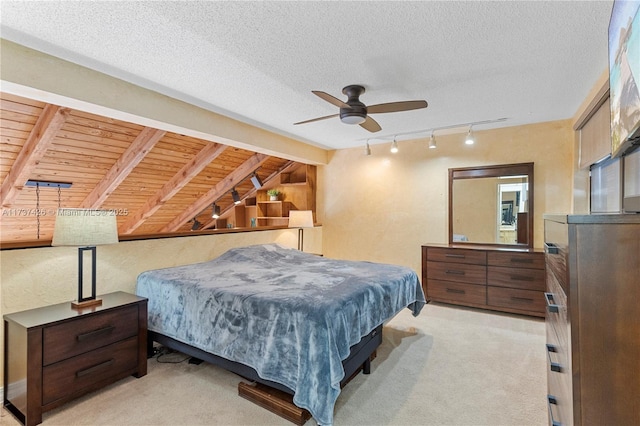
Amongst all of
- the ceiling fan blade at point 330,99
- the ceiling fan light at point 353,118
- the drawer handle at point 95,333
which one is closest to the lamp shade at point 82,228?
the drawer handle at point 95,333

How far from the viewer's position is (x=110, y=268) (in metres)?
2.73

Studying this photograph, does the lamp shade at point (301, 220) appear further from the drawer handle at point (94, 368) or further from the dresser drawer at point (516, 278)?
the drawer handle at point (94, 368)

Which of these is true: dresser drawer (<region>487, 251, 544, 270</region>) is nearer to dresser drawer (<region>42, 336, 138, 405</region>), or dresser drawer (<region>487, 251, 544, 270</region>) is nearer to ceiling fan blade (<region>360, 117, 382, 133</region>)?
ceiling fan blade (<region>360, 117, 382, 133</region>)

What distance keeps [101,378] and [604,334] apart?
9.15 feet

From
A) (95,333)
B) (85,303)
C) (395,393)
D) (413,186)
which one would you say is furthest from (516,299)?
(85,303)

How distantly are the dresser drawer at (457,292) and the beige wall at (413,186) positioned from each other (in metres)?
0.64

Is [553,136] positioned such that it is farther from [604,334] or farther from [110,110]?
[110,110]

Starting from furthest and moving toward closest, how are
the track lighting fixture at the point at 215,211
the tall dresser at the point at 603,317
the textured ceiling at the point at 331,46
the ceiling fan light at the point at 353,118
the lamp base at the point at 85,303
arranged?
the track lighting fixture at the point at 215,211
the ceiling fan light at the point at 353,118
the lamp base at the point at 85,303
the textured ceiling at the point at 331,46
the tall dresser at the point at 603,317

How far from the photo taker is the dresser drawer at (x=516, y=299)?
12.0 ft

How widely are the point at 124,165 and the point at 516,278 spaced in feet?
16.2

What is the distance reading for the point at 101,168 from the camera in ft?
13.0

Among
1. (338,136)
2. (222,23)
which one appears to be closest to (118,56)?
(222,23)

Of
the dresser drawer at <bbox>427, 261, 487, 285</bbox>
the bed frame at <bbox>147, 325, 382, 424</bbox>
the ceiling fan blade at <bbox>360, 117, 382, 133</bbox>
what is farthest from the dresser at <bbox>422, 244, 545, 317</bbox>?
the ceiling fan blade at <bbox>360, 117, 382, 133</bbox>

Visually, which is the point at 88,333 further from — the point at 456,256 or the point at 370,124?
the point at 456,256
